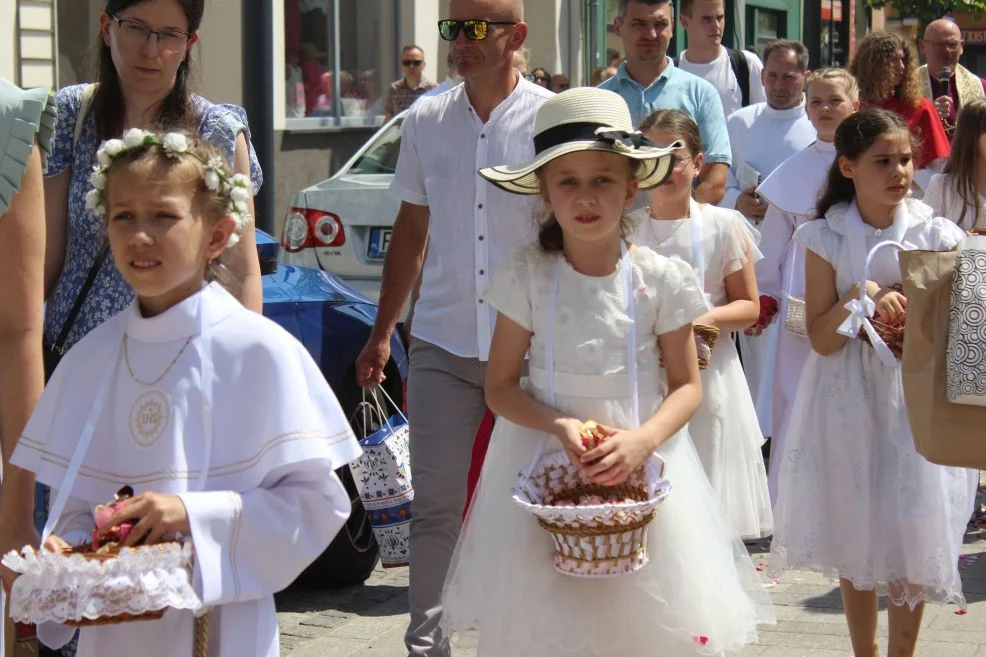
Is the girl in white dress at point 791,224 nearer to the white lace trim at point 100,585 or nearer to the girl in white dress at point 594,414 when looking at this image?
the girl in white dress at point 594,414

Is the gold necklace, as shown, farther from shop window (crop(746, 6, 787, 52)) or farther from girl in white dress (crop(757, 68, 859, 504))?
shop window (crop(746, 6, 787, 52))

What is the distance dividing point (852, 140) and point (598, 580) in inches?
79.9

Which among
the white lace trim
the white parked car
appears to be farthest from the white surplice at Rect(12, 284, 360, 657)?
the white parked car

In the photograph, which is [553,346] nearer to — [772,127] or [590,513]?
[590,513]

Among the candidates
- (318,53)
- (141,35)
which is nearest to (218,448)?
(141,35)

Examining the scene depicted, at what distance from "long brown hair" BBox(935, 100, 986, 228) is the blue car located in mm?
2531

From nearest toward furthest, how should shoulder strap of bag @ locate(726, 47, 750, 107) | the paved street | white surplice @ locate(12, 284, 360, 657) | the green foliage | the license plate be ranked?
white surplice @ locate(12, 284, 360, 657), the paved street, the license plate, shoulder strap of bag @ locate(726, 47, 750, 107), the green foliage

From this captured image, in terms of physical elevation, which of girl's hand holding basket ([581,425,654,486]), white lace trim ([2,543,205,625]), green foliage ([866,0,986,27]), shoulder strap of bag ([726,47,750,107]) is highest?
green foliage ([866,0,986,27])

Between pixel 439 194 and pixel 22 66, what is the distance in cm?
911

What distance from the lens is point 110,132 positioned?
4109 mm

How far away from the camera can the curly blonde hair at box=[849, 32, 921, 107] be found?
8.63 m

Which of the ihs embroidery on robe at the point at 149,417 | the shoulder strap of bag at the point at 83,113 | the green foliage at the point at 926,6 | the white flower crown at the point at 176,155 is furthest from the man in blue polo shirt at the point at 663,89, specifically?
the green foliage at the point at 926,6

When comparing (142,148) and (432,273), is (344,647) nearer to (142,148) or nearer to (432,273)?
(432,273)

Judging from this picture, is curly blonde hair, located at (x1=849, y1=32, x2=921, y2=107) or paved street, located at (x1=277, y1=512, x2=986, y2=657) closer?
paved street, located at (x1=277, y1=512, x2=986, y2=657)
